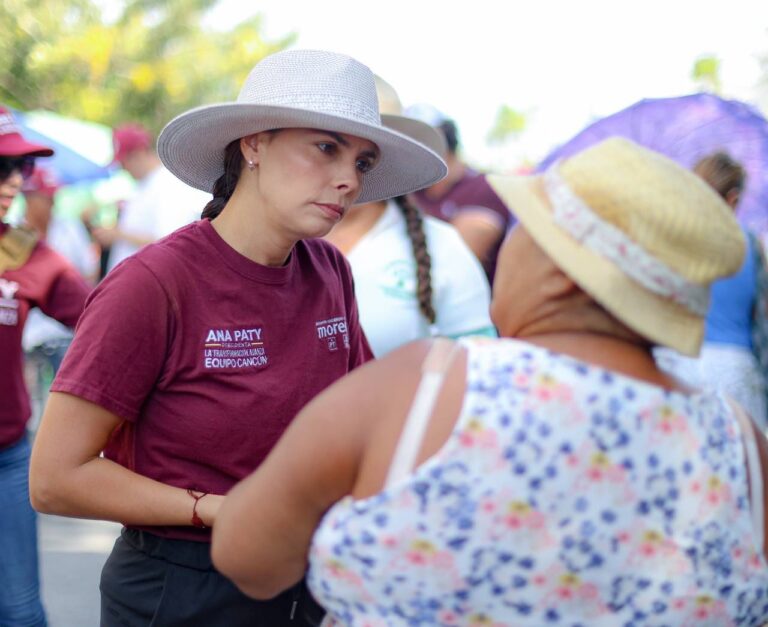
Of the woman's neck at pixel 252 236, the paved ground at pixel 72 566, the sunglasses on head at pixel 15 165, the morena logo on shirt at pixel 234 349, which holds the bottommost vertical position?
the paved ground at pixel 72 566

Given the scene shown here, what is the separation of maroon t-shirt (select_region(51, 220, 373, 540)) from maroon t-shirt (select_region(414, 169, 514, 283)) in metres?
3.35

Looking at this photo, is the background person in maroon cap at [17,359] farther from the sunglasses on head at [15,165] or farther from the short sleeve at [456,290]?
the short sleeve at [456,290]

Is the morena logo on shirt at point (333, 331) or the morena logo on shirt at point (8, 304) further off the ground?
the morena logo on shirt at point (333, 331)

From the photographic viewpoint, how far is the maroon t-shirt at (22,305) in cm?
337

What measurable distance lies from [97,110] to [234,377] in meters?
25.1

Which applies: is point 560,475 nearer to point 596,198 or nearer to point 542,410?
point 542,410

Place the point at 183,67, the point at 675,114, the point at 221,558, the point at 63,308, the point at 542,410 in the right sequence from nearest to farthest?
the point at 542,410 → the point at 221,558 → the point at 63,308 → the point at 675,114 → the point at 183,67

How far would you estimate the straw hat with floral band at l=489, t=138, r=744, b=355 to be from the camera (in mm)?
1505

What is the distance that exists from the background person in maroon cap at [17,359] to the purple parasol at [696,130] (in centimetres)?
246

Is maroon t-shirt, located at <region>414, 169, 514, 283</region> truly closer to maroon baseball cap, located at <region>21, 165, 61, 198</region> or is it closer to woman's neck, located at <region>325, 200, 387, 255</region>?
woman's neck, located at <region>325, 200, 387, 255</region>

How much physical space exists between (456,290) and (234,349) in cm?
131

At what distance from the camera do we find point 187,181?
272cm

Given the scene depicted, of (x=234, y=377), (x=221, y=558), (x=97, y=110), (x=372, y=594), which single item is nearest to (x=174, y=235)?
(x=234, y=377)

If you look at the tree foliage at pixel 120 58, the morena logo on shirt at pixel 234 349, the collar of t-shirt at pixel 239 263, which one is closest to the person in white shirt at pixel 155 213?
the collar of t-shirt at pixel 239 263
